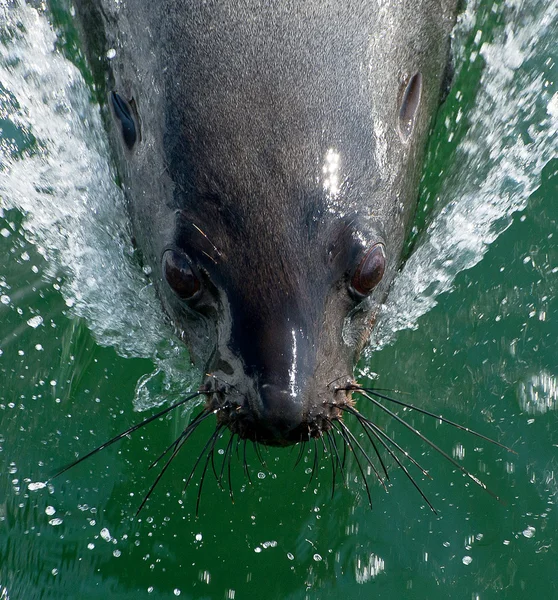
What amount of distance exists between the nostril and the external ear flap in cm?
131

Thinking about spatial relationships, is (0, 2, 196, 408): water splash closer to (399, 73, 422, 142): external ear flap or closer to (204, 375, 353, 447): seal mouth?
(204, 375, 353, 447): seal mouth

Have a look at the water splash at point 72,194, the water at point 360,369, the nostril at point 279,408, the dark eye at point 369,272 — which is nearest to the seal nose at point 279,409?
the nostril at point 279,408

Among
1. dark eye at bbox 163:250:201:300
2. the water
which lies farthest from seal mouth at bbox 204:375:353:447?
the water

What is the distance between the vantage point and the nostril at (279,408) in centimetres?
306

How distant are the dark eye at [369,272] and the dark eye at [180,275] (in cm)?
61

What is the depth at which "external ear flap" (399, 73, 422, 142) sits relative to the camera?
3.77 metres

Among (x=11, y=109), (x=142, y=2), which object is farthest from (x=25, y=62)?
(x=142, y=2)

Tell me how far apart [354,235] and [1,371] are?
2.39m

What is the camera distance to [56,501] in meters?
4.51

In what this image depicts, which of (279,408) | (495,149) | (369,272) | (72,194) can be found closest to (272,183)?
(369,272)

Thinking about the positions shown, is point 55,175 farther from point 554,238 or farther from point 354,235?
point 554,238

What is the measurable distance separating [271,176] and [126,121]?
878mm

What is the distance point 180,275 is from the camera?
135 inches

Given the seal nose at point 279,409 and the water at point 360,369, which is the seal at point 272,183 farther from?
the water at point 360,369
